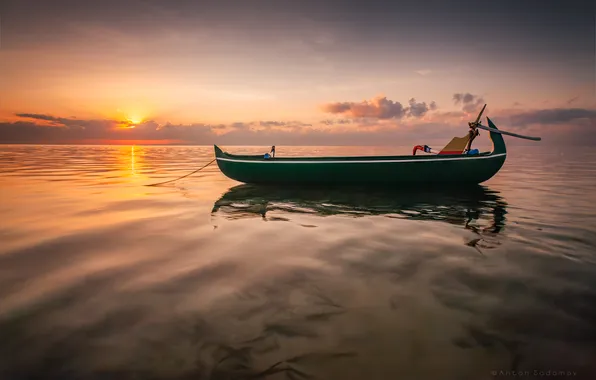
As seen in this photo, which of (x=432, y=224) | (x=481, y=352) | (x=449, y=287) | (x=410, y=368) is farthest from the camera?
(x=432, y=224)

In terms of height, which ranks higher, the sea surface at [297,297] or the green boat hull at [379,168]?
the green boat hull at [379,168]

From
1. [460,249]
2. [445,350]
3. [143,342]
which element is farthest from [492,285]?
[143,342]

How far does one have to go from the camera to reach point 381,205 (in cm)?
1152

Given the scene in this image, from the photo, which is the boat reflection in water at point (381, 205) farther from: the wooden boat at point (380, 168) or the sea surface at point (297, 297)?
the wooden boat at point (380, 168)

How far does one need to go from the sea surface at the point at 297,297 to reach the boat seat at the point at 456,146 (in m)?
8.14

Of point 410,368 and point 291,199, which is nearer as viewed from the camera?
point 410,368

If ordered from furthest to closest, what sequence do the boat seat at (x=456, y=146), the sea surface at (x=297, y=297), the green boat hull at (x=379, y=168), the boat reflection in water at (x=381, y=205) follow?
1. the boat seat at (x=456, y=146)
2. the green boat hull at (x=379, y=168)
3. the boat reflection in water at (x=381, y=205)
4. the sea surface at (x=297, y=297)

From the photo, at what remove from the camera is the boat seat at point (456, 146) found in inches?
664

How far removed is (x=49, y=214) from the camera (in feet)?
31.8

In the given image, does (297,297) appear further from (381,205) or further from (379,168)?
(379,168)

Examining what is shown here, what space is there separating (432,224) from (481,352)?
5.81 m

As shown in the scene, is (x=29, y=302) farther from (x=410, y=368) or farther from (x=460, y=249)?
(x=460, y=249)
